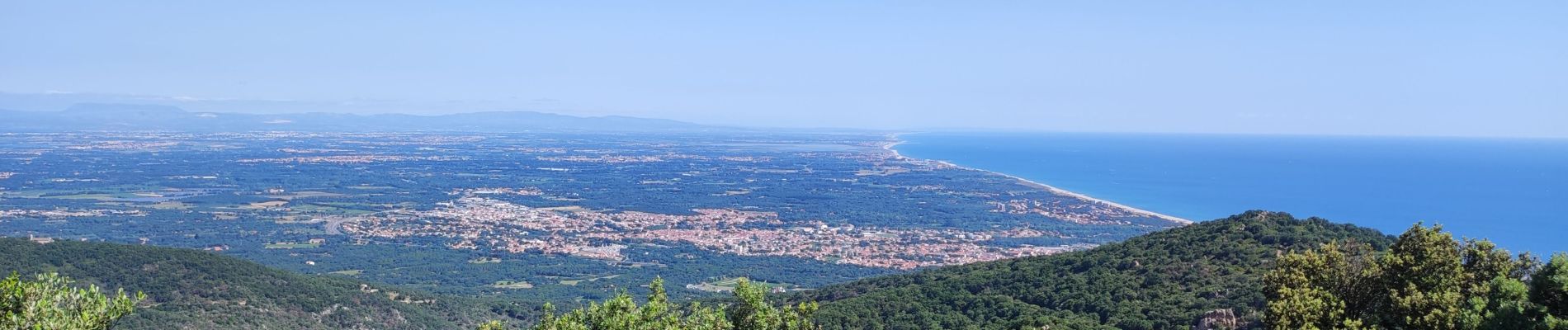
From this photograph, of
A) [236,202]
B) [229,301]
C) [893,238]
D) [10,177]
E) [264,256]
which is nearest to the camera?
[229,301]

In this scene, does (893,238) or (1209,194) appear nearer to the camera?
(893,238)

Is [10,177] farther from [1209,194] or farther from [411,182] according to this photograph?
[1209,194]

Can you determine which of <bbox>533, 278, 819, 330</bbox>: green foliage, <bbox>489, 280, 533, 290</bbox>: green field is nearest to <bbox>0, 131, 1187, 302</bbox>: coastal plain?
<bbox>489, 280, 533, 290</bbox>: green field

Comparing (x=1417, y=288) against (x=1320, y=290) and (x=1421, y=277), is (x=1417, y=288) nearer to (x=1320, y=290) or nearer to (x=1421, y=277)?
(x=1421, y=277)

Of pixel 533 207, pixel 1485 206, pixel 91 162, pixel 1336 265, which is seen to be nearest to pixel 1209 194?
pixel 1485 206

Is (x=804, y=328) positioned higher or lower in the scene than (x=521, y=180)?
higher

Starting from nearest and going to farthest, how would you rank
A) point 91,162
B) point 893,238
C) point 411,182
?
point 893,238
point 411,182
point 91,162
